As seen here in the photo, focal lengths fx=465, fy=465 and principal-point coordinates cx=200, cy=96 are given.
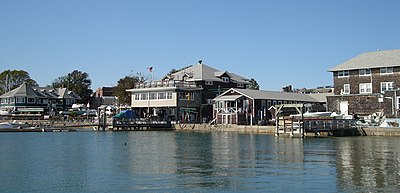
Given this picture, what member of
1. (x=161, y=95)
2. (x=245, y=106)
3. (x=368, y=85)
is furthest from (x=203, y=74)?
(x=368, y=85)

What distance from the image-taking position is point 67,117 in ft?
282

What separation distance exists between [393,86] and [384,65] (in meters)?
2.86

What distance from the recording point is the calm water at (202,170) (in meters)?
19.1

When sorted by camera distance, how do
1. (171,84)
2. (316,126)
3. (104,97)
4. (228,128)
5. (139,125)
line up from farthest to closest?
(104,97) → (171,84) → (139,125) → (228,128) → (316,126)

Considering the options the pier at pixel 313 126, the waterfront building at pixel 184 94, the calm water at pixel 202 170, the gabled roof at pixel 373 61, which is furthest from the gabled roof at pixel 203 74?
the calm water at pixel 202 170

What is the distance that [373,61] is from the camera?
6025 cm

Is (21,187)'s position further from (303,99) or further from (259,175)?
(303,99)

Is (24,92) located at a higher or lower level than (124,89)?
A: lower

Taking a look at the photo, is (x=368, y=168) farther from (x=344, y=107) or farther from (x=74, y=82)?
(x=74, y=82)

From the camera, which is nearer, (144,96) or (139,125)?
(139,125)

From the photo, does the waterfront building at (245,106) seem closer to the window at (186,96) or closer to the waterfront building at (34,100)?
the window at (186,96)

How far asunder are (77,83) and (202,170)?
115522 millimetres

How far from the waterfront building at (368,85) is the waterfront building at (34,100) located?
5887 cm

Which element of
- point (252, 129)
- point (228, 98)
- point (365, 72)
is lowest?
point (252, 129)
